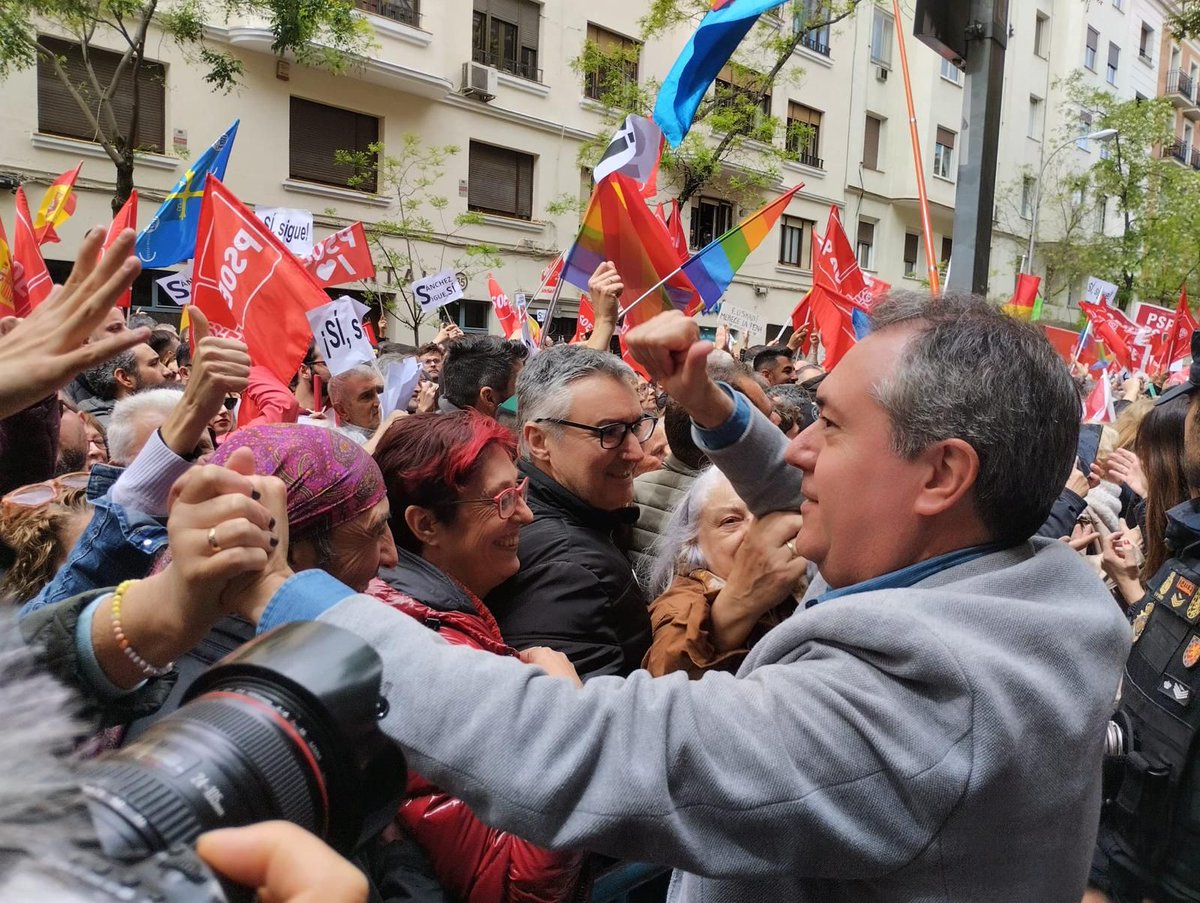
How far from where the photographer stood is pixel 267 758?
78 centimetres

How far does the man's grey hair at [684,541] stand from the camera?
273 cm

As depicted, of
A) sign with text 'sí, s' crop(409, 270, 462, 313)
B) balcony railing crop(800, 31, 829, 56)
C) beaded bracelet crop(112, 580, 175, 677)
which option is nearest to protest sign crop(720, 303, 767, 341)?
sign with text 'sí, s' crop(409, 270, 462, 313)

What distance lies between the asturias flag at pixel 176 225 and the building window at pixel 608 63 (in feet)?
42.8

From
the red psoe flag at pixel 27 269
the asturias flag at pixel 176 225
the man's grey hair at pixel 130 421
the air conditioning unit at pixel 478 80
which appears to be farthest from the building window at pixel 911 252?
the man's grey hair at pixel 130 421

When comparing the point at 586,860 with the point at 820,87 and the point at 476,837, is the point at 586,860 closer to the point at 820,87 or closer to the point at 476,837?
the point at 476,837

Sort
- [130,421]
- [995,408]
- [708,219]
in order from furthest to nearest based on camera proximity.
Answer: [708,219]
[130,421]
[995,408]

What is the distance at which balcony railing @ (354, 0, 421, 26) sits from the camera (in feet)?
57.0

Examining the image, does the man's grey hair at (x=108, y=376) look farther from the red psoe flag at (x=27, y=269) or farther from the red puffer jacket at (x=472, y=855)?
the red puffer jacket at (x=472, y=855)

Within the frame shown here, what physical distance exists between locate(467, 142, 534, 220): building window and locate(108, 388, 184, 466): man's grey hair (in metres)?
16.5

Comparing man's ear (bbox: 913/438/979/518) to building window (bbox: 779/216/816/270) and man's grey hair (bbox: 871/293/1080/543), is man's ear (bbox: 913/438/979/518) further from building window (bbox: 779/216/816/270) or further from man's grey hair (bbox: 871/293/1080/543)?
building window (bbox: 779/216/816/270)

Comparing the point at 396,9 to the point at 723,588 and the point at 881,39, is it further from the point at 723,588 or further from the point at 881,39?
the point at 723,588

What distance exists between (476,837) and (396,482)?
94cm

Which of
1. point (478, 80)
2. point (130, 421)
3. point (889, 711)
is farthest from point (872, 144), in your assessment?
point (889, 711)

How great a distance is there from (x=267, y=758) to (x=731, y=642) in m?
1.57
